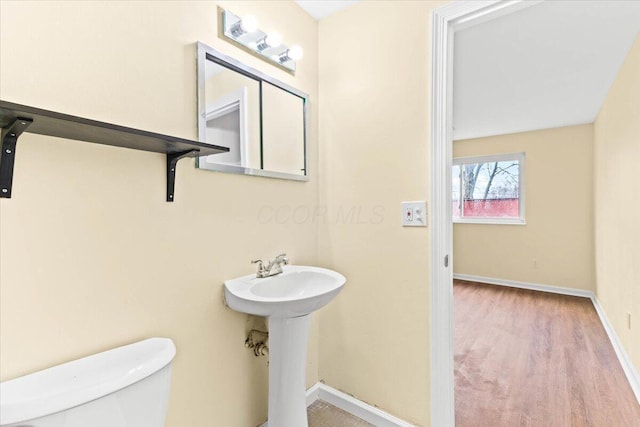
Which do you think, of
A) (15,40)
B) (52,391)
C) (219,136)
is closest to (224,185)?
(219,136)

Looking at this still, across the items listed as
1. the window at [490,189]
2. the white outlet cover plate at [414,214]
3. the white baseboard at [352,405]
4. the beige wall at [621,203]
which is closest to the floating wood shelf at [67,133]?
the white outlet cover plate at [414,214]

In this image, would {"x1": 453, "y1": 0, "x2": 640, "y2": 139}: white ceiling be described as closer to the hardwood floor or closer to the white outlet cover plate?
the white outlet cover plate

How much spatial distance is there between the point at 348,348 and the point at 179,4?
1787 mm

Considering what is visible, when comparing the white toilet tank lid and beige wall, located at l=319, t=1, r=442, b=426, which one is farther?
beige wall, located at l=319, t=1, r=442, b=426

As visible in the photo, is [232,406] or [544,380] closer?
[232,406]

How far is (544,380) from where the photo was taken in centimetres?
201

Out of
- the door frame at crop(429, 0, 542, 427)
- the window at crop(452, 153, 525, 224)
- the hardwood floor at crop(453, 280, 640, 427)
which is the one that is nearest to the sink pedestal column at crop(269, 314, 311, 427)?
the door frame at crop(429, 0, 542, 427)

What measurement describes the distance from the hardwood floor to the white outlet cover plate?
111 centimetres

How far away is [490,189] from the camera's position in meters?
4.62

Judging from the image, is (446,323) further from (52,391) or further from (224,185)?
(52,391)

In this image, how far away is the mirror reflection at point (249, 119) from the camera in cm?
126

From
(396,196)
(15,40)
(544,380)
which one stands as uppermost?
(15,40)

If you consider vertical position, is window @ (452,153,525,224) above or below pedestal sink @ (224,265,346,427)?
above

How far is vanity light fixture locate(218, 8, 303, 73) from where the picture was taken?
4.28 ft
